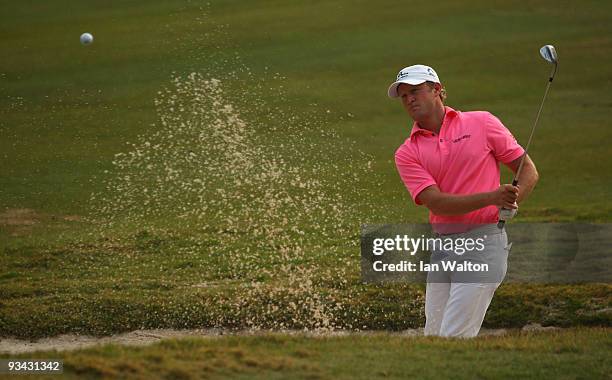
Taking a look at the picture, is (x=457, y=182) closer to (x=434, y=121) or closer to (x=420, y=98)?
(x=434, y=121)

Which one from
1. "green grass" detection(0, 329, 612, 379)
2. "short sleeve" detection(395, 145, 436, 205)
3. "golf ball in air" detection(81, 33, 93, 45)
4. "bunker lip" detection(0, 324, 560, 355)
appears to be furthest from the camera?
"golf ball in air" detection(81, 33, 93, 45)

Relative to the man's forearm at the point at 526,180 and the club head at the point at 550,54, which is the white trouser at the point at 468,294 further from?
the club head at the point at 550,54

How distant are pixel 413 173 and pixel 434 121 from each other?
373 mm

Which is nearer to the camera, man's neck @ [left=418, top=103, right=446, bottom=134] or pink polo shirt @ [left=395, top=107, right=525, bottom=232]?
pink polo shirt @ [left=395, top=107, right=525, bottom=232]

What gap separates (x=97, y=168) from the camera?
14.5 metres

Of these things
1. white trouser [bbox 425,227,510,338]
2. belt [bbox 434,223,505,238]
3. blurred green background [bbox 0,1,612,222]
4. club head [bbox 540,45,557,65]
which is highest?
blurred green background [bbox 0,1,612,222]

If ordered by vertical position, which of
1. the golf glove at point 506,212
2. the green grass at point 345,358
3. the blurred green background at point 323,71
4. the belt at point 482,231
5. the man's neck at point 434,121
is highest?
the blurred green background at point 323,71

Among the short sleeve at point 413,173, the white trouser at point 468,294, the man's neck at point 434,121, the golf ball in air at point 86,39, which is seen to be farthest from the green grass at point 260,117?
the man's neck at point 434,121

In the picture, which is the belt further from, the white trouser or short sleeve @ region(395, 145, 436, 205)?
short sleeve @ region(395, 145, 436, 205)

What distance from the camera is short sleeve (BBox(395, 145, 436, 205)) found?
636 cm

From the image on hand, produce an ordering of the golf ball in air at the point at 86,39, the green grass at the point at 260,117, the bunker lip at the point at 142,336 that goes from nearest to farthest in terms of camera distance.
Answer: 1. the bunker lip at the point at 142,336
2. the green grass at the point at 260,117
3. the golf ball in air at the point at 86,39

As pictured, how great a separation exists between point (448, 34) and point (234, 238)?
438 inches

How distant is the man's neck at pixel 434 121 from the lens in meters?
6.52

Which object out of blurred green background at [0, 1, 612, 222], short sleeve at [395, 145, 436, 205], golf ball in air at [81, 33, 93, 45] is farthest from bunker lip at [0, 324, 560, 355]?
golf ball in air at [81, 33, 93, 45]
